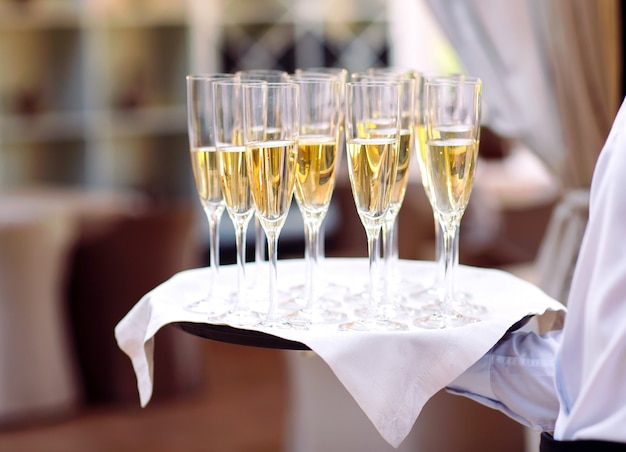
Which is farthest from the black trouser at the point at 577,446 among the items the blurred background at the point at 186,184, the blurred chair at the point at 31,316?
the blurred chair at the point at 31,316

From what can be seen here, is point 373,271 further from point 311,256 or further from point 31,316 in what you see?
point 31,316

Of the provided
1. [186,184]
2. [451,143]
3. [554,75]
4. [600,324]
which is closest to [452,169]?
[451,143]

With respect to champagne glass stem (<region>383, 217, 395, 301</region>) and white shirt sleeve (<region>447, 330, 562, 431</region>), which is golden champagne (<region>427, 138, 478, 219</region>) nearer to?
champagne glass stem (<region>383, 217, 395, 301</region>)

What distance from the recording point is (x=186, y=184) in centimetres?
561

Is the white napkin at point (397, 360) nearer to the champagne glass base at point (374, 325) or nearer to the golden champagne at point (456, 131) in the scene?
the champagne glass base at point (374, 325)

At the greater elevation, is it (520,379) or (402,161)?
(402,161)

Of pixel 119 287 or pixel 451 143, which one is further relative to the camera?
pixel 119 287

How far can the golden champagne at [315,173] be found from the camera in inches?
58.0

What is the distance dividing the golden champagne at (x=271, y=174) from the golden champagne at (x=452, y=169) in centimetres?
21

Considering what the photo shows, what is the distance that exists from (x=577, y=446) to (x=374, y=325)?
344 millimetres

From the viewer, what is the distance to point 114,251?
355 centimetres

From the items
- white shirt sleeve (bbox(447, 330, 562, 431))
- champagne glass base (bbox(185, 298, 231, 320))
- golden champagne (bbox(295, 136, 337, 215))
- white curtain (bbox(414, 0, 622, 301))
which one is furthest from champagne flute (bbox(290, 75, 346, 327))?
white curtain (bbox(414, 0, 622, 301))

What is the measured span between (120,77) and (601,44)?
351 cm

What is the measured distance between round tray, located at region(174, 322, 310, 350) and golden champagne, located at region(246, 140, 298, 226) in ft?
0.57
